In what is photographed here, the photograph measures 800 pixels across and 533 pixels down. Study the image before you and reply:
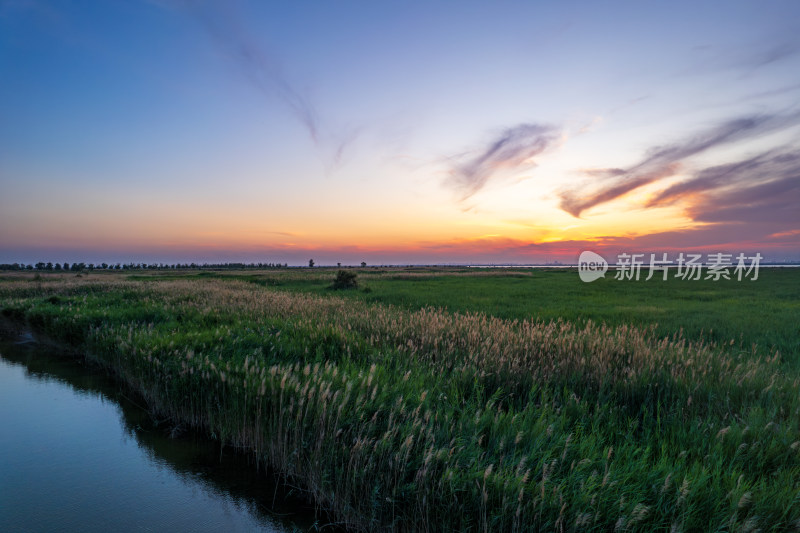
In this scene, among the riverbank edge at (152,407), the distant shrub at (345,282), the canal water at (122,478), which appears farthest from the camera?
the distant shrub at (345,282)

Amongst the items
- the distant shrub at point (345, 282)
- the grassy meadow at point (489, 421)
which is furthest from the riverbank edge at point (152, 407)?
the distant shrub at point (345, 282)

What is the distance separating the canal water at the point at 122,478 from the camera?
4.12 meters

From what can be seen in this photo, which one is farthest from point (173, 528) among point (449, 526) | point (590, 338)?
point (590, 338)

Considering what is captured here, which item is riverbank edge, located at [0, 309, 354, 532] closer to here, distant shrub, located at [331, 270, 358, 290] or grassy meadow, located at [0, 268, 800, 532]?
grassy meadow, located at [0, 268, 800, 532]

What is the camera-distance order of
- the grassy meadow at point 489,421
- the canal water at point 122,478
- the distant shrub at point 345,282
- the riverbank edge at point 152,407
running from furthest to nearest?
1. the distant shrub at point 345,282
2. the canal water at point 122,478
3. the riverbank edge at point 152,407
4. the grassy meadow at point 489,421

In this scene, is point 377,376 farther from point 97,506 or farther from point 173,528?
point 97,506

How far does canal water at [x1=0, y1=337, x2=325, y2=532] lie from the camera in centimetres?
412

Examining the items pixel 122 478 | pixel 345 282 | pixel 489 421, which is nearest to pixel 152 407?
pixel 122 478

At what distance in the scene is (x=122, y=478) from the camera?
4.93 metres

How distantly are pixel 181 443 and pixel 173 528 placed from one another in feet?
6.83

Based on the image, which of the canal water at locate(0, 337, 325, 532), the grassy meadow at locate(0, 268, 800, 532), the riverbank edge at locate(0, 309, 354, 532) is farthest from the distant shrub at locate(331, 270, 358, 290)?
the canal water at locate(0, 337, 325, 532)

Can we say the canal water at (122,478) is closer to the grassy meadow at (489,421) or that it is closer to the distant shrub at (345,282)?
the grassy meadow at (489,421)

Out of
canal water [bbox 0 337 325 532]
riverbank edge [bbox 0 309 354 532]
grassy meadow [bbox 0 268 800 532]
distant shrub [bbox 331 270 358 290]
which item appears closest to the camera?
grassy meadow [bbox 0 268 800 532]

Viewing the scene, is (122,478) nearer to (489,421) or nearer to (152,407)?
(152,407)
